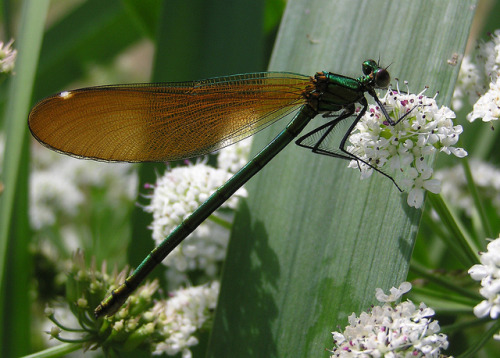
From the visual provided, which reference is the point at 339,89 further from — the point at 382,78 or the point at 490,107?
the point at 490,107

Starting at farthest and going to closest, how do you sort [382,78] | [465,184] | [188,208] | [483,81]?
1. [465,184]
2. [188,208]
3. [483,81]
4. [382,78]

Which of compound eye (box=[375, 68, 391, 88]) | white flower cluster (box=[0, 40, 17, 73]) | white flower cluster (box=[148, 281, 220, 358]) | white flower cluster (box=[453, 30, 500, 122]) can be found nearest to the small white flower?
white flower cluster (box=[453, 30, 500, 122])

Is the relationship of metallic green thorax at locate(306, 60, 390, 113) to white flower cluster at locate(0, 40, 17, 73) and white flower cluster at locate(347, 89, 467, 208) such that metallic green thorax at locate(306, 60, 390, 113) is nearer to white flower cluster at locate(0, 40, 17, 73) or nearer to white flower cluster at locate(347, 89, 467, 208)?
white flower cluster at locate(347, 89, 467, 208)

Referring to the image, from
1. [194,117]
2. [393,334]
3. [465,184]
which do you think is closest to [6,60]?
[194,117]

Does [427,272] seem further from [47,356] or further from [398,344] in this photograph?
[47,356]

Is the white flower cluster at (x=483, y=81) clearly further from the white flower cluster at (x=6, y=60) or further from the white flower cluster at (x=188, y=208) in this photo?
the white flower cluster at (x=6, y=60)
